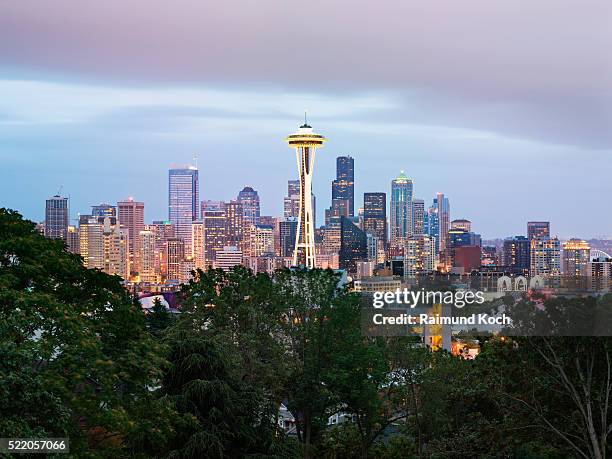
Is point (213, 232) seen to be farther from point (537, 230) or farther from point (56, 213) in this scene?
point (537, 230)

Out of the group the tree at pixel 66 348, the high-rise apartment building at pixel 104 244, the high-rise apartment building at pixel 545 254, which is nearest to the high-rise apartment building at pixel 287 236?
the high-rise apartment building at pixel 104 244

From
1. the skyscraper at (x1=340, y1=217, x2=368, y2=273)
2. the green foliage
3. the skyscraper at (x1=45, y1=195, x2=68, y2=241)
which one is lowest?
the green foliage

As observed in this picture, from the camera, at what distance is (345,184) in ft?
600

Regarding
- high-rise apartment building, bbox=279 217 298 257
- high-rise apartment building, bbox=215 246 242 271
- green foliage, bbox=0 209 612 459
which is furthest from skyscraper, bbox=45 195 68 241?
green foliage, bbox=0 209 612 459

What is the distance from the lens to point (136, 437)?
11.1 meters

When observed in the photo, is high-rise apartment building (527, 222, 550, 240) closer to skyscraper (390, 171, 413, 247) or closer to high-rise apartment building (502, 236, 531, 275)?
high-rise apartment building (502, 236, 531, 275)

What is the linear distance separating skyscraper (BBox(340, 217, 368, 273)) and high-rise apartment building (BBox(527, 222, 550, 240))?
989 inches

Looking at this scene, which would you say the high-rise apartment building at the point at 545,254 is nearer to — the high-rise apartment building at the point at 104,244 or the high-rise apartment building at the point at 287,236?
the high-rise apartment building at the point at 287,236

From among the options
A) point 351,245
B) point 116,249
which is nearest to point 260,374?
point 116,249

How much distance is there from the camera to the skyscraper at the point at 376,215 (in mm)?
160050

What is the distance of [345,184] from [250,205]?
1802 cm

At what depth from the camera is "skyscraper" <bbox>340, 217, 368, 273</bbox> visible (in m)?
147

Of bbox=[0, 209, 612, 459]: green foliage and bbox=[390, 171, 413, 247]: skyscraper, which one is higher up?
bbox=[390, 171, 413, 247]: skyscraper

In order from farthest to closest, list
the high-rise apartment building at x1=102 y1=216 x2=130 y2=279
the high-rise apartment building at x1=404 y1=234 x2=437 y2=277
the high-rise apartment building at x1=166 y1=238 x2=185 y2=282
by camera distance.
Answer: the high-rise apartment building at x1=166 y1=238 x2=185 y2=282 < the high-rise apartment building at x1=102 y1=216 x2=130 y2=279 < the high-rise apartment building at x1=404 y1=234 x2=437 y2=277
